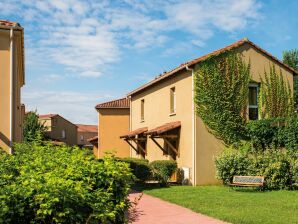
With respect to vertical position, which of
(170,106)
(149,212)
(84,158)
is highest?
(170,106)

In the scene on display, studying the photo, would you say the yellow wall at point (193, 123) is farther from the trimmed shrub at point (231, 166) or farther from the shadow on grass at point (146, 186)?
the shadow on grass at point (146, 186)

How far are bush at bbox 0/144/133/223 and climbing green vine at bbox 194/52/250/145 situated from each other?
582 inches

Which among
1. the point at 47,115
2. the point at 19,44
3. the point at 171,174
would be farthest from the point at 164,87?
the point at 47,115

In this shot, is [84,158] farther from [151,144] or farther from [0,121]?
[151,144]

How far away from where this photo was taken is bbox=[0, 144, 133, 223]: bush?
3.78 meters

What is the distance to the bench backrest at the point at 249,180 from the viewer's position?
635 inches

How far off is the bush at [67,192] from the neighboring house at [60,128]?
6038 cm

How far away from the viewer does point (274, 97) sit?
2117 centimetres

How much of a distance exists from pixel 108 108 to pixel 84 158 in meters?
28.9

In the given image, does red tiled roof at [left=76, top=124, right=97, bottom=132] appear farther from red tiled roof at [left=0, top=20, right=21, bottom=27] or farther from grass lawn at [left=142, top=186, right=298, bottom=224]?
red tiled roof at [left=0, top=20, right=21, bottom=27]

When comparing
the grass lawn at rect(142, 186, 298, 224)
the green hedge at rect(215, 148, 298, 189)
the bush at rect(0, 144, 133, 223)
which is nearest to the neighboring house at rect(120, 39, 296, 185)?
the green hedge at rect(215, 148, 298, 189)

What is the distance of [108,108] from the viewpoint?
34094mm

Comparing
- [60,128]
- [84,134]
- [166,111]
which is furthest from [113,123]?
[84,134]

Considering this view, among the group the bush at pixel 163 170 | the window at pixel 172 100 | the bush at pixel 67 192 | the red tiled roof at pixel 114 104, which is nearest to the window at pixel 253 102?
the window at pixel 172 100
